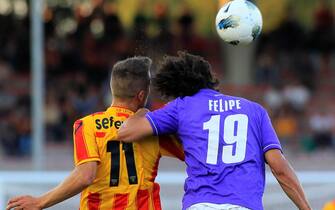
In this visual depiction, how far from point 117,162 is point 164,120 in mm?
400

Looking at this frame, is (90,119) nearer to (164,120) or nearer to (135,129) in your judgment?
(135,129)

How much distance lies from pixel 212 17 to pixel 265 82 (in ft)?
6.52

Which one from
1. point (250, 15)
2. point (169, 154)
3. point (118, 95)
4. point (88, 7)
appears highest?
point (88, 7)

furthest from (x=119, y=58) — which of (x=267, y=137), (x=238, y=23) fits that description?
(x=267, y=137)

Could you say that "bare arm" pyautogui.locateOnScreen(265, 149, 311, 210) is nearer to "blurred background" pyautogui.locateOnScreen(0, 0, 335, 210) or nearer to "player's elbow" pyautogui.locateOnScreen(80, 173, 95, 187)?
"player's elbow" pyautogui.locateOnScreen(80, 173, 95, 187)

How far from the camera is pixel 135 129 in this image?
5.09 meters

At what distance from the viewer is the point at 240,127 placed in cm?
500

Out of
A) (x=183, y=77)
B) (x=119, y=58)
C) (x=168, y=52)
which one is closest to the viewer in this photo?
(x=183, y=77)

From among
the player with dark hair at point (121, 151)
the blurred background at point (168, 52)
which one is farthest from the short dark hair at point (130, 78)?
the blurred background at point (168, 52)

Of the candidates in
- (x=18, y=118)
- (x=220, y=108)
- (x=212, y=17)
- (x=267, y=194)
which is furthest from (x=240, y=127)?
(x=212, y=17)

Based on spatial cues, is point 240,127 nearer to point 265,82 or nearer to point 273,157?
point 273,157

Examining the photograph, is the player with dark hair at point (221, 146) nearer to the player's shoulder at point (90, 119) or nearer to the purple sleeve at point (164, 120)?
the purple sleeve at point (164, 120)

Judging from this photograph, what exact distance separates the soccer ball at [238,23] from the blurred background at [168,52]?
1255 cm

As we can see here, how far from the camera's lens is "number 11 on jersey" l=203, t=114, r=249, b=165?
496 cm
